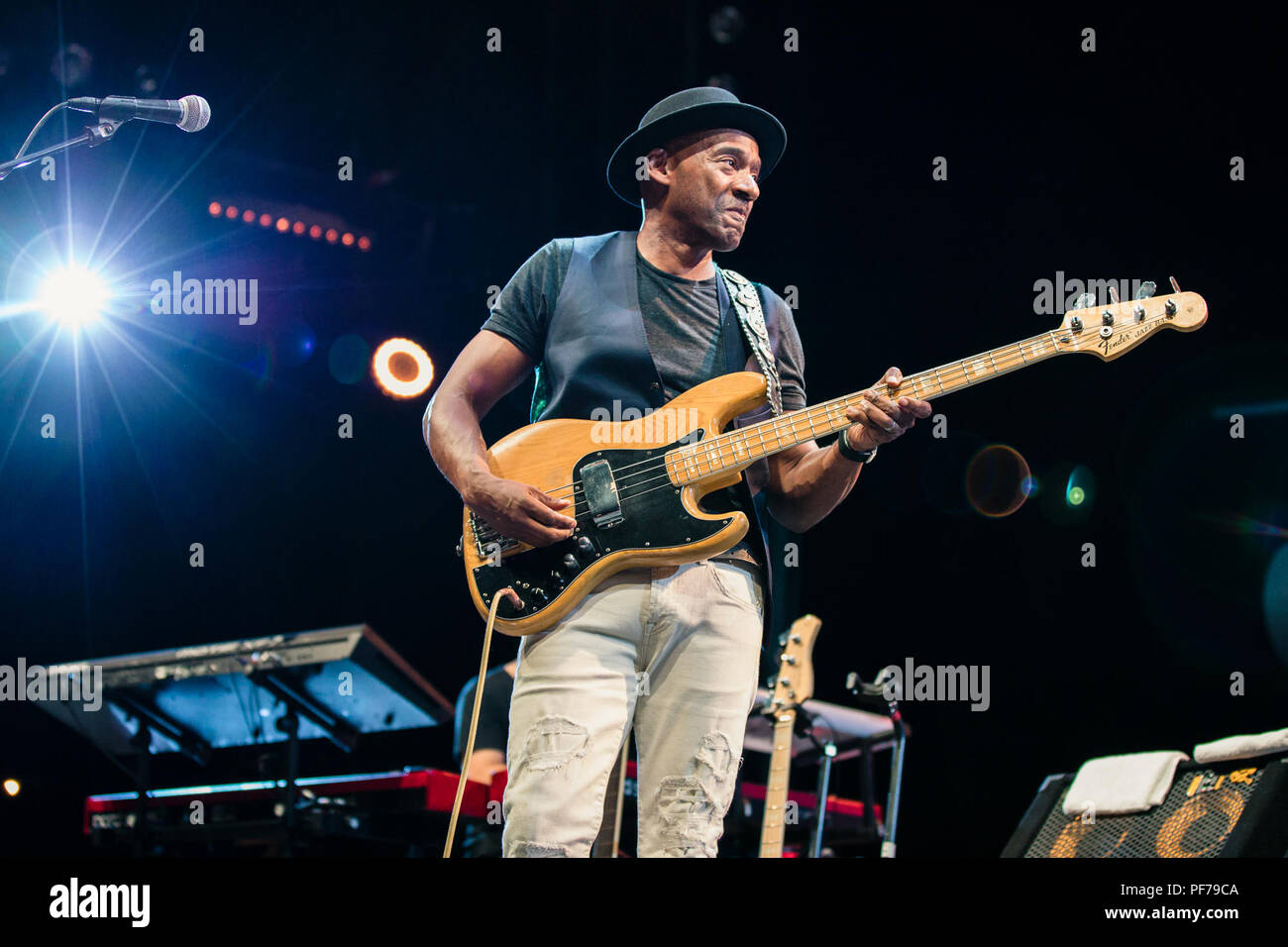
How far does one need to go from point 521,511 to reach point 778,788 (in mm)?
2605

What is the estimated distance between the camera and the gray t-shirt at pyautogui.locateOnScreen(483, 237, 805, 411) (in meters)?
2.84

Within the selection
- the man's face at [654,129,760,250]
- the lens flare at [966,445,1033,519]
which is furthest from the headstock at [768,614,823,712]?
the man's face at [654,129,760,250]

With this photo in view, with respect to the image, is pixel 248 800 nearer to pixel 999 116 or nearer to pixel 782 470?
pixel 782 470

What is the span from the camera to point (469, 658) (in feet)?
24.7

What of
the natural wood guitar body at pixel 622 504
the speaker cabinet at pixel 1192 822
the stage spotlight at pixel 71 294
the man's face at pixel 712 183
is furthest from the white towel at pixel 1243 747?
the stage spotlight at pixel 71 294

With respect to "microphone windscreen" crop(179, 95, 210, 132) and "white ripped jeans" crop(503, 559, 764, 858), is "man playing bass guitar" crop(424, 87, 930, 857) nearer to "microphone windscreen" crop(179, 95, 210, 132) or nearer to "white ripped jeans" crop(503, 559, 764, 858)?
"white ripped jeans" crop(503, 559, 764, 858)

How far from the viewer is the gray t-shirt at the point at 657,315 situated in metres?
2.84

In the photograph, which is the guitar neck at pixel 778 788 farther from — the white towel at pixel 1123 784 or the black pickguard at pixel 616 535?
the black pickguard at pixel 616 535

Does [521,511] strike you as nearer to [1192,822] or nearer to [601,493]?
[601,493]

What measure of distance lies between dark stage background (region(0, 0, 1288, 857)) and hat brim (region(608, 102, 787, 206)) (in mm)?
2966

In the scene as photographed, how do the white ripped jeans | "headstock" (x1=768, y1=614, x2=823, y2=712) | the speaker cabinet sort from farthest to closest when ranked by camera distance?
"headstock" (x1=768, y1=614, x2=823, y2=712) < the speaker cabinet < the white ripped jeans

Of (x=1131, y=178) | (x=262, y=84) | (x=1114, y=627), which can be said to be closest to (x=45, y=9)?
(x=262, y=84)

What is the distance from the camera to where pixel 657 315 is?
9.49 ft
